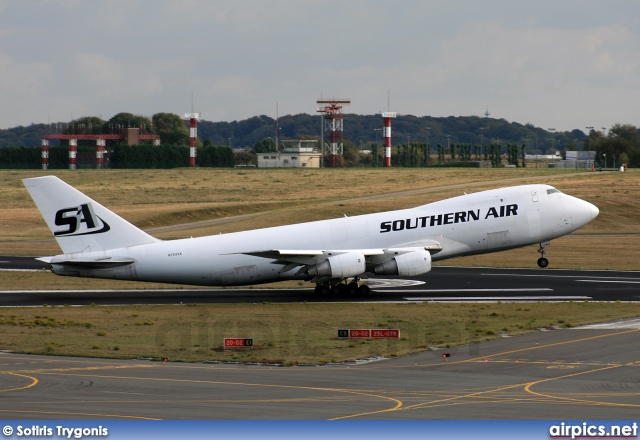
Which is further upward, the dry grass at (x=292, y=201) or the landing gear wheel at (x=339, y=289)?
the dry grass at (x=292, y=201)

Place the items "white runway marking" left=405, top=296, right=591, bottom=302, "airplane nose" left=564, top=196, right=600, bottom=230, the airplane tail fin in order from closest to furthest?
the airplane tail fin, "white runway marking" left=405, top=296, right=591, bottom=302, "airplane nose" left=564, top=196, right=600, bottom=230

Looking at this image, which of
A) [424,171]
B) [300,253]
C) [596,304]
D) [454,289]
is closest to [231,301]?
[300,253]

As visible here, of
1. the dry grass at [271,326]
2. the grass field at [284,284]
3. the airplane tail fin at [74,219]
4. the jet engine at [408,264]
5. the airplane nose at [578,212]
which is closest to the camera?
the dry grass at [271,326]

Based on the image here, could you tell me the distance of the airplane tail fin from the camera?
153 feet

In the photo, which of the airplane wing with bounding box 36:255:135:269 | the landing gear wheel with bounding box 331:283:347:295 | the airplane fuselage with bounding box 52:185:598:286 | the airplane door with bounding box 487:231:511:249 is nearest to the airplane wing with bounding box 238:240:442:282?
the airplane fuselage with bounding box 52:185:598:286

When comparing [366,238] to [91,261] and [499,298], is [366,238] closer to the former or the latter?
[499,298]

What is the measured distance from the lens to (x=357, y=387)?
85.9ft

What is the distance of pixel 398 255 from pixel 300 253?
4969 millimetres

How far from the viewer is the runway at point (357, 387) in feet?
74.0

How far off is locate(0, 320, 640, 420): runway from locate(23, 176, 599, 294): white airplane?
14.8 meters

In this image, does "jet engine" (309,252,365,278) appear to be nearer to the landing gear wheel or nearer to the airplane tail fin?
the landing gear wheel

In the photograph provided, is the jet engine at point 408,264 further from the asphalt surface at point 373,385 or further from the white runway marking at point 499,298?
the asphalt surface at point 373,385

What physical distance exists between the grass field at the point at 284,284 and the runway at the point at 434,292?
2.78m

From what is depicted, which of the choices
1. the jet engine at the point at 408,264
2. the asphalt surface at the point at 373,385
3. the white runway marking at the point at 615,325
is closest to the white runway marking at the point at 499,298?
the jet engine at the point at 408,264
